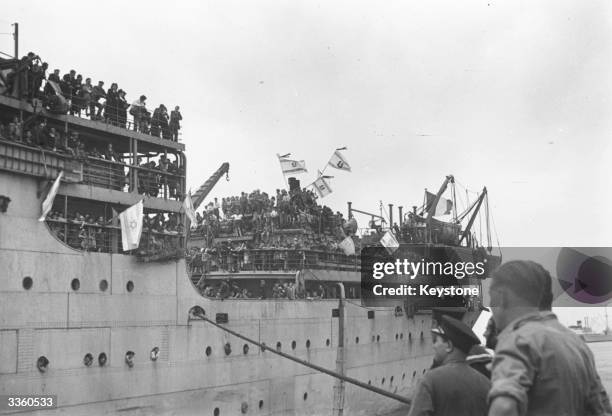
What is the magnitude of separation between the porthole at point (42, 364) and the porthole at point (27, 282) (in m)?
1.44

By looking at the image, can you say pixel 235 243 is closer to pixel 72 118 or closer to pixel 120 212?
pixel 120 212

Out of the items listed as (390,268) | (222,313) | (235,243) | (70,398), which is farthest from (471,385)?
(390,268)

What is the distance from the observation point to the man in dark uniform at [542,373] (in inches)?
121

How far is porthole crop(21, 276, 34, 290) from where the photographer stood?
15.1 meters

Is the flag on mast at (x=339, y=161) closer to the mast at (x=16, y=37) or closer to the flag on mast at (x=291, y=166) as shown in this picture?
the flag on mast at (x=291, y=166)

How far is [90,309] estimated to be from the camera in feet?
53.6

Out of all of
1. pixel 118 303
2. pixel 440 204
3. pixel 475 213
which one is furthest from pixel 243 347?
pixel 475 213

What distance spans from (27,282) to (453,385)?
1249cm

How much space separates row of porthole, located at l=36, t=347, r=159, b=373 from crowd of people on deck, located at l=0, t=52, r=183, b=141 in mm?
5595

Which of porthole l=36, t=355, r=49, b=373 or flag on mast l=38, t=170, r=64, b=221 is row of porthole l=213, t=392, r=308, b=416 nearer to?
porthole l=36, t=355, r=49, b=373

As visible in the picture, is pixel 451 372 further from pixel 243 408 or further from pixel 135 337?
pixel 243 408

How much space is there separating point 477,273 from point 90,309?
27.1 m

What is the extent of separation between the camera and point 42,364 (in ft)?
49.4

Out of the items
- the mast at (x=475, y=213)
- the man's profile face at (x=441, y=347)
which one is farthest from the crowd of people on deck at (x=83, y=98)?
the mast at (x=475, y=213)
